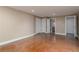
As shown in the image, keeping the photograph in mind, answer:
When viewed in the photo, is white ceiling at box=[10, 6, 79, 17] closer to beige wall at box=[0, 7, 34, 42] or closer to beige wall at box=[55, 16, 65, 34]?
beige wall at box=[0, 7, 34, 42]

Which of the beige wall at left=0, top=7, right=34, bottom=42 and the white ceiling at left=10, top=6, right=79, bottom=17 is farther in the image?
the white ceiling at left=10, top=6, right=79, bottom=17

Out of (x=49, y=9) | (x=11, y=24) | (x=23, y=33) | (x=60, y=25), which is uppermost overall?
(x=49, y=9)

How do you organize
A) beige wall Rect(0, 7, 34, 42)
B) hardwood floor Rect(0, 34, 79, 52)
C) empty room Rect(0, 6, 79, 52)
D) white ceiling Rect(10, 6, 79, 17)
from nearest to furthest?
hardwood floor Rect(0, 34, 79, 52) → empty room Rect(0, 6, 79, 52) → beige wall Rect(0, 7, 34, 42) → white ceiling Rect(10, 6, 79, 17)

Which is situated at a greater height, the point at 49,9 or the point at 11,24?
the point at 49,9

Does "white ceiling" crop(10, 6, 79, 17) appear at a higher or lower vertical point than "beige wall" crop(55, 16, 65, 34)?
higher

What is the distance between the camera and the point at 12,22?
654 cm

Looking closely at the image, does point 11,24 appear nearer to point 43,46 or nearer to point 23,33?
point 23,33

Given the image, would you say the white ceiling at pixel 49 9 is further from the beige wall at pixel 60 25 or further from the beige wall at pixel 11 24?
the beige wall at pixel 60 25

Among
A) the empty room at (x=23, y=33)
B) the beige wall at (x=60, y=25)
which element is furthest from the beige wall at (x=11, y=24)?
the beige wall at (x=60, y=25)

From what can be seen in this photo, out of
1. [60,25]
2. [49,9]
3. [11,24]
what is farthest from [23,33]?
[60,25]

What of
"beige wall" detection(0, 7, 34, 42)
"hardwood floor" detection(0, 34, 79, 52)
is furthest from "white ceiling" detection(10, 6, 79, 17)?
"hardwood floor" detection(0, 34, 79, 52)

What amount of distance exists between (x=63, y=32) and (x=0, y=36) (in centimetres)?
745
